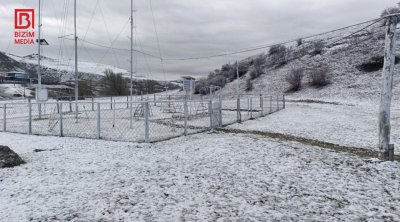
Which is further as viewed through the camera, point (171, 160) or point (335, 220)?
point (171, 160)

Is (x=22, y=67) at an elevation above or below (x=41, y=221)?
above

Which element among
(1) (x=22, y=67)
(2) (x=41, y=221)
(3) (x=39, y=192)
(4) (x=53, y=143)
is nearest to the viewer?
(2) (x=41, y=221)

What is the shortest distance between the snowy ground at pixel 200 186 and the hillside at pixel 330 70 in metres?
35.0

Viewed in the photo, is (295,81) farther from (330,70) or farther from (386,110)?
(386,110)

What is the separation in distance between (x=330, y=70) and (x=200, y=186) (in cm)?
5811

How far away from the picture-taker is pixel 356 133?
15172 mm

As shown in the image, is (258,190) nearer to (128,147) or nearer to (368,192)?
(368,192)

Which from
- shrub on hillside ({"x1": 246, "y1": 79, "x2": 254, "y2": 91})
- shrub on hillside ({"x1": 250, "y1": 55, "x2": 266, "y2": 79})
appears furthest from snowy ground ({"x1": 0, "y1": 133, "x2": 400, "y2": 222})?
shrub on hillside ({"x1": 250, "y1": 55, "x2": 266, "y2": 79})

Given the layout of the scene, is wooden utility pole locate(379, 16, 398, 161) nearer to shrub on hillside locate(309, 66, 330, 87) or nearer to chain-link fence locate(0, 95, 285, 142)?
chain-link fence locate(0, 95, 285, 142)

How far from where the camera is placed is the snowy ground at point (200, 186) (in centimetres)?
536

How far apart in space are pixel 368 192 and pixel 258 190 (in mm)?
2354

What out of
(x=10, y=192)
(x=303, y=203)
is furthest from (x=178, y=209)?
(x=10, y=192)

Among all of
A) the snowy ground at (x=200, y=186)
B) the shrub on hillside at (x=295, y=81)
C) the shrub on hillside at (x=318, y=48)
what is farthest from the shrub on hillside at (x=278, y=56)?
the snowy ground at (x=200, y=186)

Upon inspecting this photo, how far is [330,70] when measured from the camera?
2286 inches
